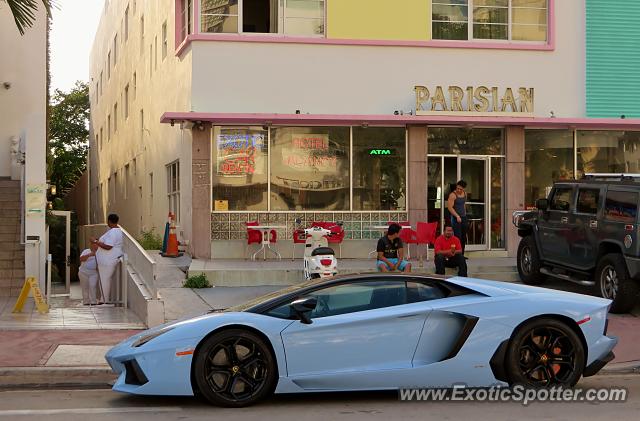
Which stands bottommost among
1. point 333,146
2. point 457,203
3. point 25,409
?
point 25,409

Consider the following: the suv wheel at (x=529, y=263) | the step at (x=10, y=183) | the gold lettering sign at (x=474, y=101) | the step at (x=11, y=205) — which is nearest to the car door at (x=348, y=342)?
the suv wheel at (x=529, y=263)

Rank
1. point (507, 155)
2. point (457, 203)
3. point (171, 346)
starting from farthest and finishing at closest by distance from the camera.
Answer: point (507, 155) < point (457, 203) < point (171, 346)

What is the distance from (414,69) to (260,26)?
3391 mm

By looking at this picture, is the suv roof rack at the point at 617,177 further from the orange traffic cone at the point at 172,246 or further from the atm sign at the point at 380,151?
the orange traffic cone at the point at 172,246

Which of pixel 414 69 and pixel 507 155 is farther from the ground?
pixel 414 69

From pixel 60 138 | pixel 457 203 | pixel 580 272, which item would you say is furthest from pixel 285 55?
pixel 60 138

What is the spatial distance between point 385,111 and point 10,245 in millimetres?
8185

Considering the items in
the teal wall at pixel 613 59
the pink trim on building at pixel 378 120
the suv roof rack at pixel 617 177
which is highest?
the teal wall at pixel 613 59

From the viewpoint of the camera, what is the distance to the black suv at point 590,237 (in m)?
13.2

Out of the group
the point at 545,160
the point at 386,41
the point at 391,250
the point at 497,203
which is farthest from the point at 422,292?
the point at 545,160

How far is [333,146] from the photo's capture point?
19156 mm

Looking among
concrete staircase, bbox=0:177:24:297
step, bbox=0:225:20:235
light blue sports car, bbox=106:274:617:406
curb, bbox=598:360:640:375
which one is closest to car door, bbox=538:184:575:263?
curb, bbox=598:360:640:375

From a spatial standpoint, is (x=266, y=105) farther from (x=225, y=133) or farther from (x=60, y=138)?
(x=60, y=138)

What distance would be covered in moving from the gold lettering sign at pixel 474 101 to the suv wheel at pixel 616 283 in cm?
618
